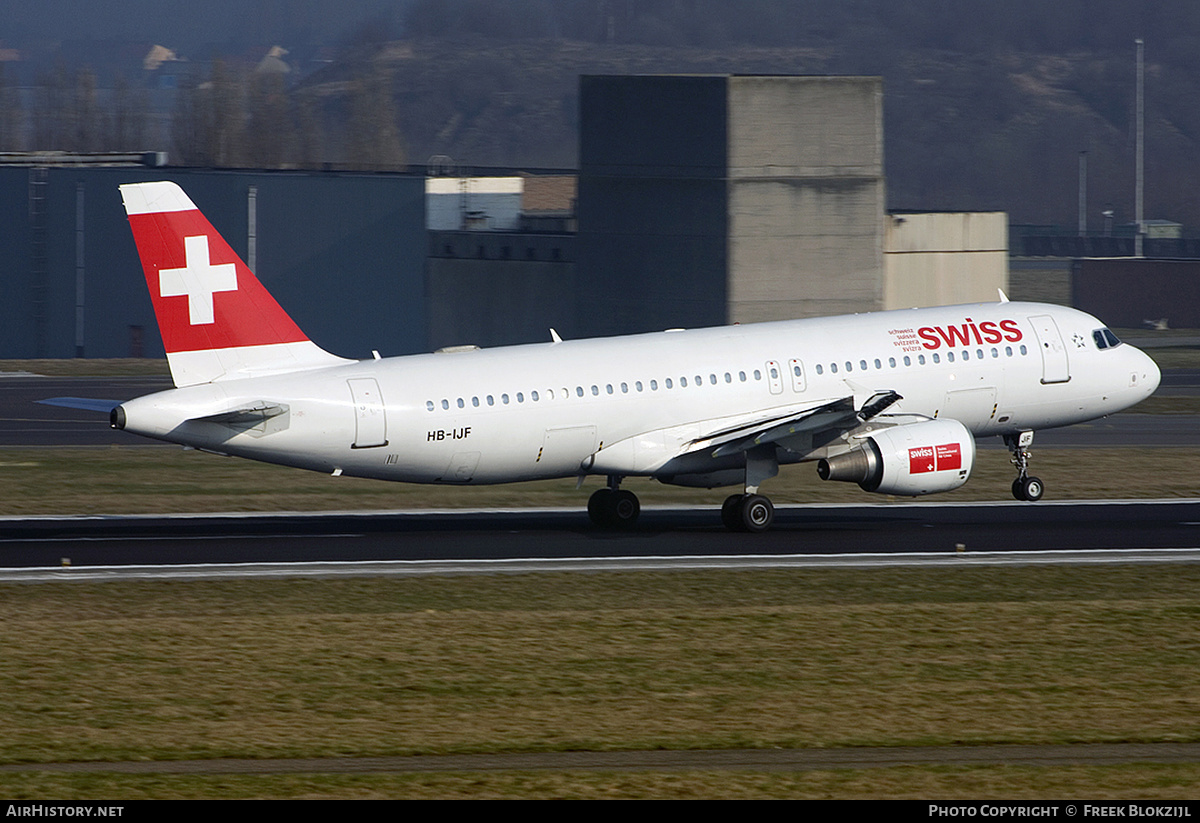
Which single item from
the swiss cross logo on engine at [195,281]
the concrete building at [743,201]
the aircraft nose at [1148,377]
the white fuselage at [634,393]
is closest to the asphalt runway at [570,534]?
the white fuselage at [634,393]

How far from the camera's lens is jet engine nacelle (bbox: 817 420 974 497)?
37.0 m

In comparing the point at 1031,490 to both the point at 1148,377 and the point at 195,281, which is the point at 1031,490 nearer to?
the point at 1148,377

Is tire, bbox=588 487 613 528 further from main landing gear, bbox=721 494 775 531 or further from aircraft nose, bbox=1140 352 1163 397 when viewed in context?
aircraft nose, bbox=1140 352 1163 397

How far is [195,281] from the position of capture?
34.6 metres

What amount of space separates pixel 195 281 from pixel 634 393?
10164 millimetres

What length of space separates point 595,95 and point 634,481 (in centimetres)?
4678

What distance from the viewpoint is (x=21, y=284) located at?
342 feet

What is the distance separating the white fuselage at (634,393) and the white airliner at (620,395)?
45mm

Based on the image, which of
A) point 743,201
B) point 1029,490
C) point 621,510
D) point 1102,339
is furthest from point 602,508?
point 743,201

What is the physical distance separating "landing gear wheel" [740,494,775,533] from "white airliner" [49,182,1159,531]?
5 centimetres

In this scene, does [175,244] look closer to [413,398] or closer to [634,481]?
[413,398]

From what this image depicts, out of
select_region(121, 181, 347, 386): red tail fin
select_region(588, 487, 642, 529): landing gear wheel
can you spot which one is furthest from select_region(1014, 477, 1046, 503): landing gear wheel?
select_region(121, 181, 347, 386): red tail fin

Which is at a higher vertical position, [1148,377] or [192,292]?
[192,292]

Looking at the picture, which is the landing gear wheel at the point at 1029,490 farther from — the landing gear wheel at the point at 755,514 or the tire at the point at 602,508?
the tire at the point at 602,508
